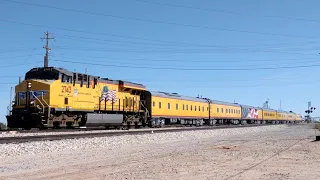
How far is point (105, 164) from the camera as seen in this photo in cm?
1077

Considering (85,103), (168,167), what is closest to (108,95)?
(85,103)

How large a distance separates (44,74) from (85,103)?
3.70 meters

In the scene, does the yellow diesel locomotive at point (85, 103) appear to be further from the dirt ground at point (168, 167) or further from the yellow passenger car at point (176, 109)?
the dirt ground at point (168, 167)

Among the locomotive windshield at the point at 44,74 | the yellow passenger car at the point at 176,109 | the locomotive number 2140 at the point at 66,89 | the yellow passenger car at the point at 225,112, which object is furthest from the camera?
the yellow passenger car at the point at 225,112

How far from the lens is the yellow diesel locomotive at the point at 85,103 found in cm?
2302

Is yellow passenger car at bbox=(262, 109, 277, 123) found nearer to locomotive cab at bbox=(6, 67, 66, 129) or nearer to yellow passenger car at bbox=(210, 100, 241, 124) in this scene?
yellow passenger car at bbox=(210, 100, 241, 124)

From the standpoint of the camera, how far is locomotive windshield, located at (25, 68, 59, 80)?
79.1 feet

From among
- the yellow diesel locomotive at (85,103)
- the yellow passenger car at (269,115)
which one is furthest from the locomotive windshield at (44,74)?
the yellow passenger car at (269,115)

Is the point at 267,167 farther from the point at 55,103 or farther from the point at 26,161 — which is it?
the point at 55,103

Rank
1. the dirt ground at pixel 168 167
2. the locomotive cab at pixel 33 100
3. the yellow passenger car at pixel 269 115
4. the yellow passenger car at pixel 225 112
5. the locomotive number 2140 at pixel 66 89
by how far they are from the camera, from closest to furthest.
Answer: the dirt ground at pixel 168 167 → the locomotive cab at pixel 33 100 → the locomotive number 2140 at pixel 66 89 → the yellow passenger car at pixel 225 112 → the yellow passenger car at pixel 269 115

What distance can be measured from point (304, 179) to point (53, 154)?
8.95 metres

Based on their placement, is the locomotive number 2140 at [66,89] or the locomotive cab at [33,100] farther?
the locomotive number 2140 at [66,89]

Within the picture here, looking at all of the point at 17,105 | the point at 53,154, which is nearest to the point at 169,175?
the point at 53,154

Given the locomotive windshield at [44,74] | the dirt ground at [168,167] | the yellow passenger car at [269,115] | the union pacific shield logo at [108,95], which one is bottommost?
the dirt ground at [168,167]
